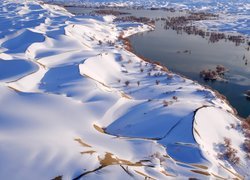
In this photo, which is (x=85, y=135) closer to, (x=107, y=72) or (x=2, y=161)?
(x=2, y=161)

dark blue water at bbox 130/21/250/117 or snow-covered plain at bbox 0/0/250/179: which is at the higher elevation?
snow-covered plain at bbox 0/0/250/179

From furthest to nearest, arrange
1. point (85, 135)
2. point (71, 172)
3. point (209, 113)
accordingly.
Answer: point (209, 113) < point (85, 135) < point (71, 172)

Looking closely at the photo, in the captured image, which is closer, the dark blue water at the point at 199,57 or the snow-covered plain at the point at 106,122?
the snow-covered plain at the point at 106,122

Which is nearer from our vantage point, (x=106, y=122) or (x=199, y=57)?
(x=106, y=122)

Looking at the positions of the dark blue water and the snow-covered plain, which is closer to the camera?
the snow-covered plain

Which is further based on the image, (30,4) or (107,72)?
(30,4)

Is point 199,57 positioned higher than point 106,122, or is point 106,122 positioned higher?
point 106,122

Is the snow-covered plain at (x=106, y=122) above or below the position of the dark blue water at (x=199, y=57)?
above

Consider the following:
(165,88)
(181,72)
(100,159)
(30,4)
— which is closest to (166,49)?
(181,72)
